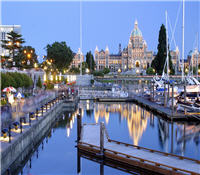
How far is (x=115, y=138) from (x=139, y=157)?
8998 millimetres

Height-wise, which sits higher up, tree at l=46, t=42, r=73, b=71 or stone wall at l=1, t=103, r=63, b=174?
tree at l=46, t=42, r=73, b=71

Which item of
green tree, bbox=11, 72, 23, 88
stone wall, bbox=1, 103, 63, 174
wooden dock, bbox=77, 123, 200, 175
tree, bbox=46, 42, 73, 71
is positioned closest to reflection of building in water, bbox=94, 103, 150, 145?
wooden dock, bbox=77, 123, 200, 175

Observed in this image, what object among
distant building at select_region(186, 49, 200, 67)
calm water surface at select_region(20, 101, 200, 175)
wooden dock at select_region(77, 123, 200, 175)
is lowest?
calm water surface at select_region(20, 101, 200, 175)

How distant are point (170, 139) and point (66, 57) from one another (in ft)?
229

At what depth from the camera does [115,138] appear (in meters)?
24.4

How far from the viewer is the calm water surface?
16.9 meters

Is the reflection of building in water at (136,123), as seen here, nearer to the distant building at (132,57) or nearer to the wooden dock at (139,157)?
the wooden dock at (139,157)

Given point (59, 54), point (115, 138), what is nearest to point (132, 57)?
point (59, 54)

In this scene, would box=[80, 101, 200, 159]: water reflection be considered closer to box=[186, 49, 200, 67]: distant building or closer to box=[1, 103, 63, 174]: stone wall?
box=[1, 103, 63, 174]: stone wall

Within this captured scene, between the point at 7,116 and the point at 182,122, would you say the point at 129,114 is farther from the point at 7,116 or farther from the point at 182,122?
the point at 7,116

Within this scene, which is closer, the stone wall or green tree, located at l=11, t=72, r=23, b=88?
the stone wall

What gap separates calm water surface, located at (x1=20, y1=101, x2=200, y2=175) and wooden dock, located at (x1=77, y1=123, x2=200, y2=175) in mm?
699

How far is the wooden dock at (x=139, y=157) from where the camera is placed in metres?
13.7

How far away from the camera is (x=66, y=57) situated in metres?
90.1
